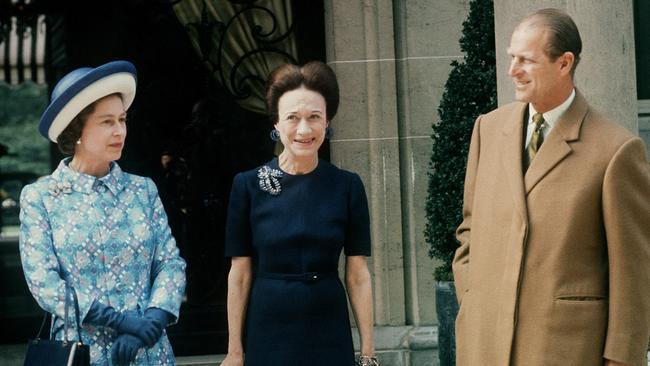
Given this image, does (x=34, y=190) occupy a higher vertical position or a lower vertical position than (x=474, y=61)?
lower

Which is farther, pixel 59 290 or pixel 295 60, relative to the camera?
pixel 295 60

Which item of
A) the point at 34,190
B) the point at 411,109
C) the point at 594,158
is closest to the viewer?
the point at 594,158

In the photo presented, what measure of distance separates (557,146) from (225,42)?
4948 millimetres

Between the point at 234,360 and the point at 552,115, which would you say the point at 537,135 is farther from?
the point at 234,360

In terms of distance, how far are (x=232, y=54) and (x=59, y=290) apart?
471cm

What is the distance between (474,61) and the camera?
7.58 meters

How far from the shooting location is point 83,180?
4.70 meters

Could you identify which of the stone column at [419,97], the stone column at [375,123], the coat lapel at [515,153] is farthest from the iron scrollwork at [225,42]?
the coat lapel at [515,153]

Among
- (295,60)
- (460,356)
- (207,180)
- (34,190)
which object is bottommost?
(460,356)

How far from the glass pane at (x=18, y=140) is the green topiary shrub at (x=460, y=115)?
6.26 meters

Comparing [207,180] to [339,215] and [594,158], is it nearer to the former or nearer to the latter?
[339,215]

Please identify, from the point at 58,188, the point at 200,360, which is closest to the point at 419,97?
the point at 200,360

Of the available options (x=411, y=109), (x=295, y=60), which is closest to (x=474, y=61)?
(x=411, y=109)

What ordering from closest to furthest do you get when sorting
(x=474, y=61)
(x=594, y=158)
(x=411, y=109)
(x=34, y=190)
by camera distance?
(x=594, y=158) < (x=34, y=190) < (x=474, y=61) < (x=411, y=109)
